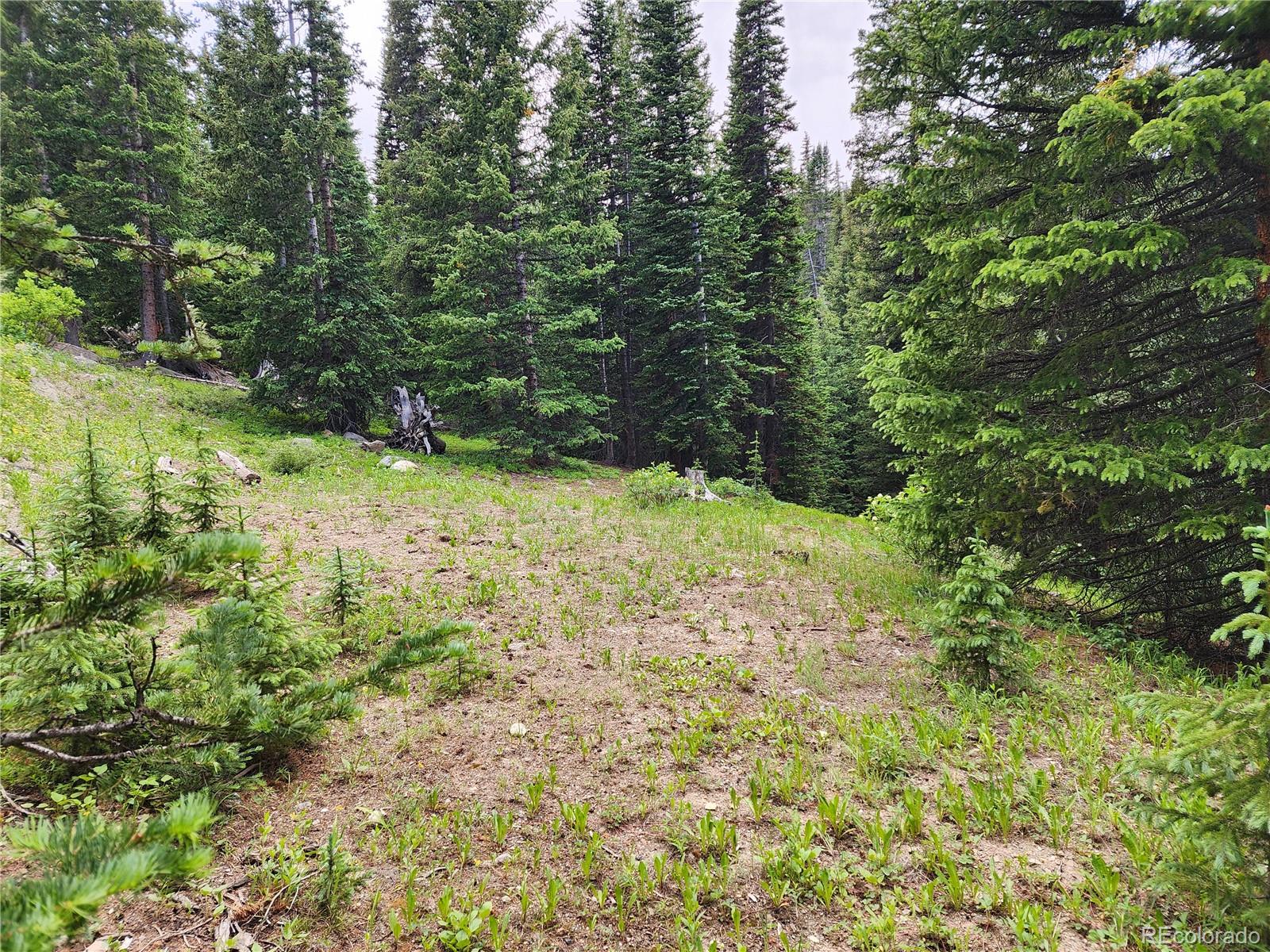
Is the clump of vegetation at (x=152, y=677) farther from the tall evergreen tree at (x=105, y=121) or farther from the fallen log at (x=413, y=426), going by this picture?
the tall evergreen tree at (x=105, y=121)

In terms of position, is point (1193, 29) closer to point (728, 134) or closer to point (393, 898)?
point (393, 898)

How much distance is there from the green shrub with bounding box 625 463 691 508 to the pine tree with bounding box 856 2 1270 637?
6.59m

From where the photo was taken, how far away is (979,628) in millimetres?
4871

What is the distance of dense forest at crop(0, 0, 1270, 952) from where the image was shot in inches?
107

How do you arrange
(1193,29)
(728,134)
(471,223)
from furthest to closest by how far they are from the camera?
(728,134) → (471,223) → (1193,29)

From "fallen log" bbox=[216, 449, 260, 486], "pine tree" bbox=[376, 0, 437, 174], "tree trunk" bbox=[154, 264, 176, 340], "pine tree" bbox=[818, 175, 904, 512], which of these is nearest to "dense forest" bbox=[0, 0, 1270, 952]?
"tree trunk" bbox=[154, 264, 176, 340]

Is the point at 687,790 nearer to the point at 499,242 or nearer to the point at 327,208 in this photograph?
the point at 499,242

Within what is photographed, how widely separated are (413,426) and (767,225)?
16525 mm

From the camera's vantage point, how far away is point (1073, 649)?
6074mm

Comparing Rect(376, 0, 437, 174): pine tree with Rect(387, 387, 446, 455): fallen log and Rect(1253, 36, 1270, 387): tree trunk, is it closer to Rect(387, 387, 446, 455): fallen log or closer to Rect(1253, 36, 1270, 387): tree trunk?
Rect(387, 387, 446, 455): fallen log

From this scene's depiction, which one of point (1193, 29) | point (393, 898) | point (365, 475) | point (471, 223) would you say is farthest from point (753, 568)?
point (471, 223)

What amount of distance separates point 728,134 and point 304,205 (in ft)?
54.1

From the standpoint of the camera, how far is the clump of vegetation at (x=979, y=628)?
4.83 metres

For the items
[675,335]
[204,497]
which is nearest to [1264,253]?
[204,497]
